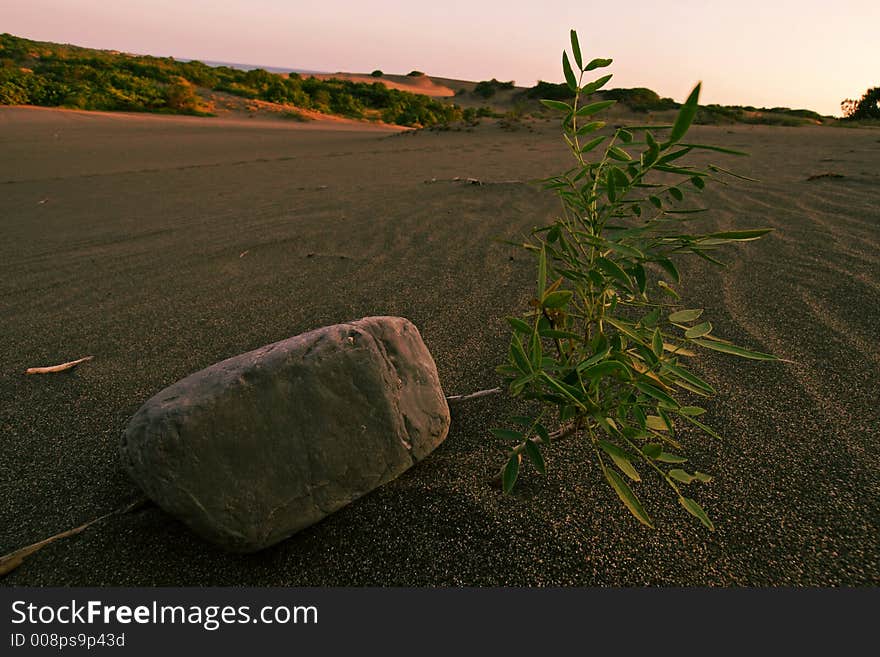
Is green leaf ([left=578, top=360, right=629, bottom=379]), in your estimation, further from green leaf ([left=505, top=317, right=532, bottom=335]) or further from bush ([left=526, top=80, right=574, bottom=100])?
bush ([left=526, top=80, right=574, bottom=100])

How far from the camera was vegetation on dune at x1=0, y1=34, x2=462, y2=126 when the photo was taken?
1232cm

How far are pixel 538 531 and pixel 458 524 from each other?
16 cm

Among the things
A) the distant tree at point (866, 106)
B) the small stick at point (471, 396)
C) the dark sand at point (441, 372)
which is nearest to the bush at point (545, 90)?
the distant tree at point (866, 106)

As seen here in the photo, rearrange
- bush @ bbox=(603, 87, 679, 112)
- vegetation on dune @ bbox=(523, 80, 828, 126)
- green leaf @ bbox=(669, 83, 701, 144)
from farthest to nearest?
bush @ bbox=(603, 87, 679, 112)
vegetation on dune @ bbox=(523, 80, 828, 126)
green leaf @ bbox=(669, 83, 701, 144)

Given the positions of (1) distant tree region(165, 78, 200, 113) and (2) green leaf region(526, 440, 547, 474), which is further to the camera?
(1) distant tree region(165, 78, 200, 113)

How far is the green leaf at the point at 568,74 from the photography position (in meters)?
0.71

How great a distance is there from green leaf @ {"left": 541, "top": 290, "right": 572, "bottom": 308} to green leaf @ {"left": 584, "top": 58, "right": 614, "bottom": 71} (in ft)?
1.08

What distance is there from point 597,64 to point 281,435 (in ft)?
2.77

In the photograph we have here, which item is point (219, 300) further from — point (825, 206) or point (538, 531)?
point (825, 206)

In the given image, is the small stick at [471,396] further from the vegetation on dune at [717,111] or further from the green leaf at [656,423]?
the vegetation on dune at [717,111]

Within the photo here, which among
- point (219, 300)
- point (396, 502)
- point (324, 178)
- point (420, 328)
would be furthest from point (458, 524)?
point (324, 178)

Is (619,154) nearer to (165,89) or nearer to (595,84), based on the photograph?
(595,84)

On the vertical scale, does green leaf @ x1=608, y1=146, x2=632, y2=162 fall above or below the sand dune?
below

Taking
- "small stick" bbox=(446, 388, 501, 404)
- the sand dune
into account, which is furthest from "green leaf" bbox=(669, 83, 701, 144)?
the sand dune
